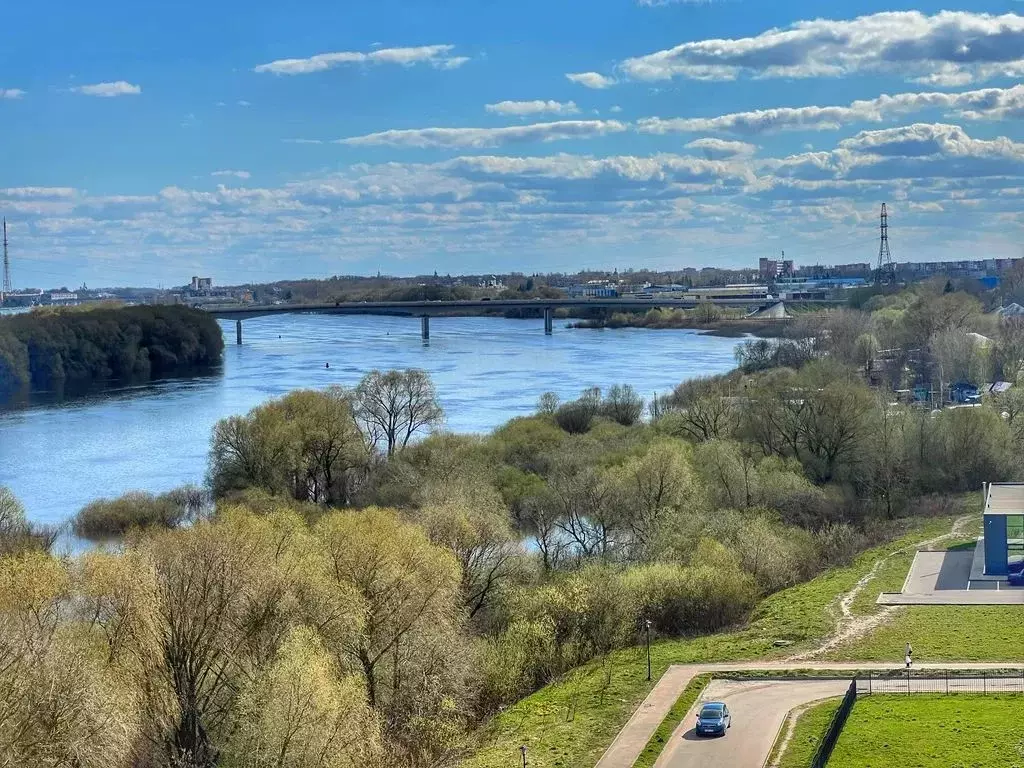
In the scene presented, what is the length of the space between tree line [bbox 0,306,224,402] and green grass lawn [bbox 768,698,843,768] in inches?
2045

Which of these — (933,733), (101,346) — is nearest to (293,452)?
(933,733)

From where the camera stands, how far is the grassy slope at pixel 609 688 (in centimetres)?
1438

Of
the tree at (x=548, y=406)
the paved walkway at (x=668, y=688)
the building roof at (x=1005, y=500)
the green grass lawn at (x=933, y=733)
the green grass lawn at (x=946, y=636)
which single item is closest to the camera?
the green grass lawn at (x=933, y=733)

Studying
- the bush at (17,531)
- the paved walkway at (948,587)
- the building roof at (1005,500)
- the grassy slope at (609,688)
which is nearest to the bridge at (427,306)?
the bush at (17,531)

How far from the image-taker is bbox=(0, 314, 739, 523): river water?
36250 millimetres

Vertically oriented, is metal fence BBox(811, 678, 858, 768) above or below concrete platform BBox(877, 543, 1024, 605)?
above

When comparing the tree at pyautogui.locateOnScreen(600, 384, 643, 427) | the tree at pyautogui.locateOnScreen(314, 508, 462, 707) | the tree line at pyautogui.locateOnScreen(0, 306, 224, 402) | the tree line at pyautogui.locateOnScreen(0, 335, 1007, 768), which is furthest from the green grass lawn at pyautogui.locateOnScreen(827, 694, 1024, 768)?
the tree line at pyautogui.locateOnScreen(0, 306, 224, 402)

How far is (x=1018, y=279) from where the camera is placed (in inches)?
3248

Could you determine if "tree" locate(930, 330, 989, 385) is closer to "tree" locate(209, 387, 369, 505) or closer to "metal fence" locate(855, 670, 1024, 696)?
"tree" locate(209, 387, 369, 505)

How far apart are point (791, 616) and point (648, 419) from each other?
21365mm

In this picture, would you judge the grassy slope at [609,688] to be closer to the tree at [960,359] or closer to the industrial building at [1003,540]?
the industrial building at [1003,540]

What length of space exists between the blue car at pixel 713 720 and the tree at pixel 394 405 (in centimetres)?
2278

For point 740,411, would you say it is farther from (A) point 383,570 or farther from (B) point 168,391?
(B) point 168,391

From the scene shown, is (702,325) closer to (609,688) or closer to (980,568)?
(980,568)
